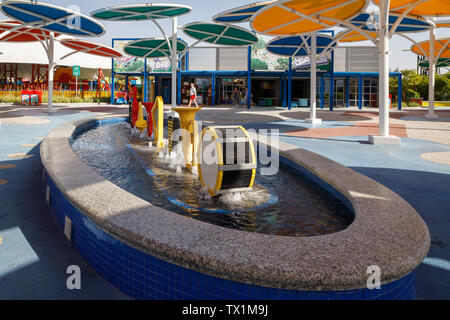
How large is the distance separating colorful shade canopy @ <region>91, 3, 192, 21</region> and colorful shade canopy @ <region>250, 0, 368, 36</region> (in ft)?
12.5

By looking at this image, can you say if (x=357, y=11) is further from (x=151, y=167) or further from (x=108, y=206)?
(x=108, y=206)

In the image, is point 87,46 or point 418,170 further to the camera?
point 87,46

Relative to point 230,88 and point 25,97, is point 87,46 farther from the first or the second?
point 230,88

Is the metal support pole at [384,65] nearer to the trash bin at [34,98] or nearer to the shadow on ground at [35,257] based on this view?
the shadow on ground at [35,257]

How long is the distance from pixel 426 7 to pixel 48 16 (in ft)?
57.7

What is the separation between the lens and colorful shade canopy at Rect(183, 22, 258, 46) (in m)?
21.1

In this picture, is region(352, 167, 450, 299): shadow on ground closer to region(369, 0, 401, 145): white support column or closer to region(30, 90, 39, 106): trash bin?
region(369, 0, 401, 145): white support column

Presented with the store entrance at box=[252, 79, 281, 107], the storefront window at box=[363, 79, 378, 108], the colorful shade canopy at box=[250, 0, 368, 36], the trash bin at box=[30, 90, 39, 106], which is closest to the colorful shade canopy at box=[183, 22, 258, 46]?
the colorful shade canopy at box=[250, 0, 368, 36]

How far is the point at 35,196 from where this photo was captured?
6.04 meters

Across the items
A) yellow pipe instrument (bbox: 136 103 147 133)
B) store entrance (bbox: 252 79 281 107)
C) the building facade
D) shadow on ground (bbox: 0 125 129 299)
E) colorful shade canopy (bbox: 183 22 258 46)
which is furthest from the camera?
store entrance (bbox: 252 79 281 107)

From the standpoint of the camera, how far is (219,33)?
74.9 ft

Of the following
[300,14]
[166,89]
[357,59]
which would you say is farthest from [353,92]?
[300,14]

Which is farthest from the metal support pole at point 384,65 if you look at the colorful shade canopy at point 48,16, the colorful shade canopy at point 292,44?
the colorful shade canopy at point 48,16
